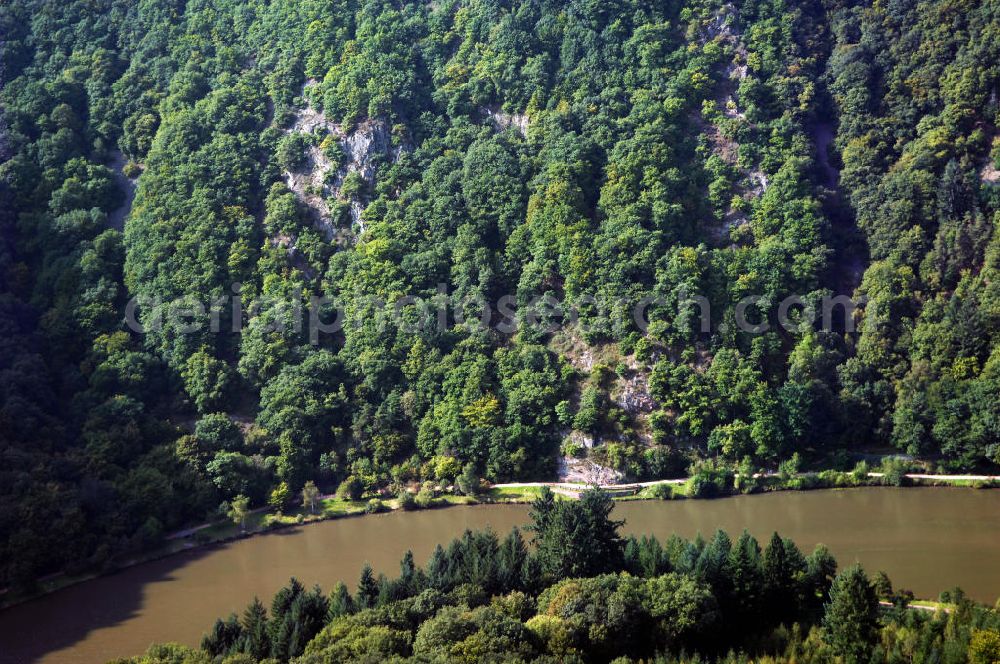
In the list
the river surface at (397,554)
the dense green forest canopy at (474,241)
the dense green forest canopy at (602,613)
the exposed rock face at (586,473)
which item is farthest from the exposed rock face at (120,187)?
the dense green forest canopy at (602,613)

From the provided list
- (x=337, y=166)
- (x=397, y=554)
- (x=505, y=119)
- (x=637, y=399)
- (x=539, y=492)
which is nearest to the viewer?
(x=397, y=554)

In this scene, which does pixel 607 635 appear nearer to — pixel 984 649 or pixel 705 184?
pixel 984 649

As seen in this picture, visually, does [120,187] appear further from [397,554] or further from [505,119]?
[397,554]

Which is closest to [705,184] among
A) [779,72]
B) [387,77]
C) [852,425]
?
[779,72]

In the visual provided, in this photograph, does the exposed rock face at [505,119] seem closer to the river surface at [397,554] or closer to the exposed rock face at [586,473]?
the exposed rock face at [586,473]

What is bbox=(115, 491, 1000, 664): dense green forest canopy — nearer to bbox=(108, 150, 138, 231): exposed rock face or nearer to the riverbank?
the riverbank

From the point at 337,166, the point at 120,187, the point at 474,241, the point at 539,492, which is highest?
the point at 337,166

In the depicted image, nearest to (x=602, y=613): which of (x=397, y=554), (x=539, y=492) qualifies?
(x=397, y=554)

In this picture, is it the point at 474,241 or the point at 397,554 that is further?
the point at 474,241
